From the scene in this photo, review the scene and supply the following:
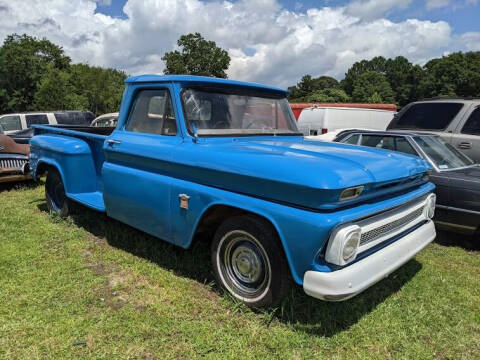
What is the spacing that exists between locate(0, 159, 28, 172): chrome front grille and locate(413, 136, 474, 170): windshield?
267 inches

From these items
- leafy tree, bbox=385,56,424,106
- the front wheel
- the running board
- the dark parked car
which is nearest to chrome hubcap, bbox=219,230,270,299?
the front wheel

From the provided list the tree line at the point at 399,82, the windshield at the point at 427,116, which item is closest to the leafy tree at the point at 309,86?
the tree line at the point at 399,82

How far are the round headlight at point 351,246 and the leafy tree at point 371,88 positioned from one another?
201ft

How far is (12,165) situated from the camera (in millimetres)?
6922

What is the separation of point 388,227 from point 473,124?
431 centimetres

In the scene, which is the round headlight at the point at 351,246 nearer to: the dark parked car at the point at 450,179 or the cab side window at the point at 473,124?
the dark parked car at the point at 450,179

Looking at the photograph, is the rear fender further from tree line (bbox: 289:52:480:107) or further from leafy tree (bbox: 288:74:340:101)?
leafy tree (bbox: 288:74:340:101)

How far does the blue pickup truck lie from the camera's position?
2.41m

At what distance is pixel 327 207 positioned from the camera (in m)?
2.39

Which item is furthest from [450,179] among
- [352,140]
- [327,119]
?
[327,119]

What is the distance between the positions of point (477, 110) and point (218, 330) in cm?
565

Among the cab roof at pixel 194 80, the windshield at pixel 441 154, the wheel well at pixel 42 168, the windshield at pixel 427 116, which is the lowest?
the wheel well at pixel 42 168

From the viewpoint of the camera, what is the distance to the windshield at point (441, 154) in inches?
192

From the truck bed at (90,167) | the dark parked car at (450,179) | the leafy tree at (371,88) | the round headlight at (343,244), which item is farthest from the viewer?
the leafy tree at (371,88)
